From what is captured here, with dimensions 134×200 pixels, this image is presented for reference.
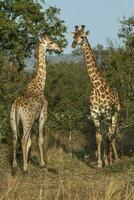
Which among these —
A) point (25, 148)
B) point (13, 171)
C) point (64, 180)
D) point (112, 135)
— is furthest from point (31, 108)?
point (64, 180)

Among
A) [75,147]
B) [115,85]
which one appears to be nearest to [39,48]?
[75,147]

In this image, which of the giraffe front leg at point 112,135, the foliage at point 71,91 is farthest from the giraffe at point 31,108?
the foliage at point 71,91

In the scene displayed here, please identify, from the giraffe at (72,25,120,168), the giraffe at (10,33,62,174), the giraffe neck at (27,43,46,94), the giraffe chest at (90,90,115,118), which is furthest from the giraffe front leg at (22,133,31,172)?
the giraffe chest at (90,90,115,118)

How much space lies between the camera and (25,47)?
1986 centimetres

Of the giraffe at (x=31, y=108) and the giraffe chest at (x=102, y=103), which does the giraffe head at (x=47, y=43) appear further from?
the giraffe chest at (x=102, y=103)

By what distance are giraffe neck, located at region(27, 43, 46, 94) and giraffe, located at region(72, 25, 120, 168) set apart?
0.77m

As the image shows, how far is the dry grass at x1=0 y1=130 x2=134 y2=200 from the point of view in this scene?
794cm

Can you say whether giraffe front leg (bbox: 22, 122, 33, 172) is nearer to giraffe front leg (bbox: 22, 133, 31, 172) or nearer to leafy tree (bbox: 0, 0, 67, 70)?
giraffe front leg (bbox: 22, 133, 31, 172)

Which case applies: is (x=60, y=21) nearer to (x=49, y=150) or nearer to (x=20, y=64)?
(x=20, y=64)

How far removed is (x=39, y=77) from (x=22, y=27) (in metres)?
6.03

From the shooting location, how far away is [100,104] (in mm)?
13562

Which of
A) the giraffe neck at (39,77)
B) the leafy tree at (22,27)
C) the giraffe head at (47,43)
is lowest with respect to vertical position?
the giraffe neck at (39,77)

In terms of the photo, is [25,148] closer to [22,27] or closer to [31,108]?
[31,108]

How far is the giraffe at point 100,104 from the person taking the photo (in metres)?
13.3
